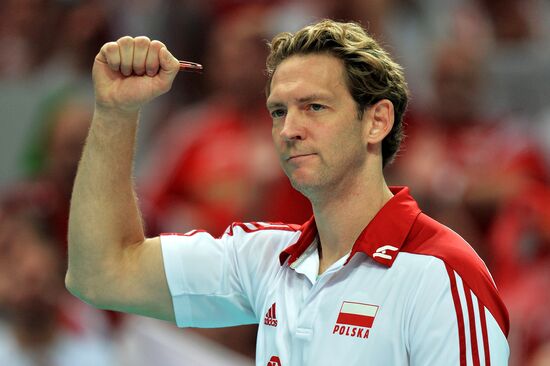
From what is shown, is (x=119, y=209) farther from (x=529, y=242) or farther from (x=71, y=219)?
(x=529, y=242)

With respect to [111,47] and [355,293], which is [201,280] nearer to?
[355,293]

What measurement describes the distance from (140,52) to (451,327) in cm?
128

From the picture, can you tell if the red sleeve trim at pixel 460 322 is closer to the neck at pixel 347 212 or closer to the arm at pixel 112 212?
the neck at pixel 347 212

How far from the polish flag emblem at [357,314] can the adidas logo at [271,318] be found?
0.84ft

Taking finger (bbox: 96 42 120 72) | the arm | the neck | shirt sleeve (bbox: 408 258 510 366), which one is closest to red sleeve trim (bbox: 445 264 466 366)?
shirt sleeve (bbox: 408 258 510 366)

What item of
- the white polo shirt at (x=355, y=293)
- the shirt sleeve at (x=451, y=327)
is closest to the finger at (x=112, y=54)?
the white polo shirt at (x=355, y=293)

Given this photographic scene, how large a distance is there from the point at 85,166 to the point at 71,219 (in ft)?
0.58

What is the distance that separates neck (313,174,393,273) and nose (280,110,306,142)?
21 cm

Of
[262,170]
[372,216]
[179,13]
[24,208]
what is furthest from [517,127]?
[372,216]

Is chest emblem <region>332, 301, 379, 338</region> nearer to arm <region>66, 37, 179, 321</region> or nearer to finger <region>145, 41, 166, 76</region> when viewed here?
arm <region>66, 37, 179, 321</region>

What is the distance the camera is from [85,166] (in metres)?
3.49

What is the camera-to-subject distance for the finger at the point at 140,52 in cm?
332

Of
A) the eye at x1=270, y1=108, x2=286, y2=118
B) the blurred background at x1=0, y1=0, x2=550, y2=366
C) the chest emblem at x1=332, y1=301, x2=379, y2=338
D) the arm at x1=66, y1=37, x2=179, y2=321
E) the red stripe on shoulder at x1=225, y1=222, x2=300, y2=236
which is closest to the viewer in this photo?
the chest emblem at x1=332, y1=301, x2=379, y2=338

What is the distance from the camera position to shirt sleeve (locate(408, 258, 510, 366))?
9.39ft
